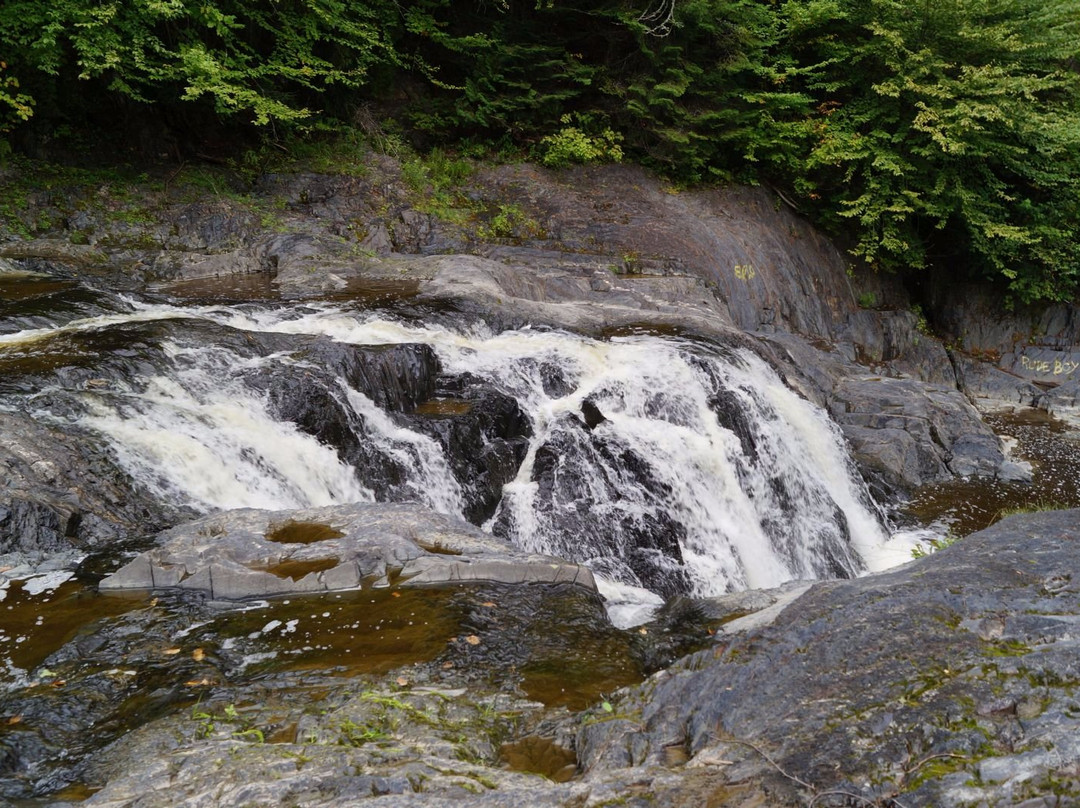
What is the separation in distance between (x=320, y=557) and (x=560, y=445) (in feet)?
13.8

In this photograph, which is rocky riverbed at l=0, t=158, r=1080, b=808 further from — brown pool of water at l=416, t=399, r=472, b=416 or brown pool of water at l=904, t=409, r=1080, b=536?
brown pool of water at l=904, t=409, r=1080, b=536

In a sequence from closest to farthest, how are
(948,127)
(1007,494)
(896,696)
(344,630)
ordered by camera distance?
1. (896,696)
2. (344,630)
3. (1007,494)
4. (948,127)

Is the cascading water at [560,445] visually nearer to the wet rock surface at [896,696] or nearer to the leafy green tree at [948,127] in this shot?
the wet rock surface at [896,696]

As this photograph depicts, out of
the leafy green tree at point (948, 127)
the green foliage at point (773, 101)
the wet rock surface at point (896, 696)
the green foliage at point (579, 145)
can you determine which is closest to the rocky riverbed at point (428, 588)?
the wet rock surface at point (896, 696)

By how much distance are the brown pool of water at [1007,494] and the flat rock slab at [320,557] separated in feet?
24.5

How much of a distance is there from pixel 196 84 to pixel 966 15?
1523 centimetres

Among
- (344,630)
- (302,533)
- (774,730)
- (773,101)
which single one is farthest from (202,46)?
(774,730)

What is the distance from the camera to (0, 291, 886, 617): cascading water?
7.02 metres

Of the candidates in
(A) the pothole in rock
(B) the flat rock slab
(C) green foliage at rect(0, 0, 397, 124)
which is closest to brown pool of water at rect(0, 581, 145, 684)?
(B) the flat rock slab

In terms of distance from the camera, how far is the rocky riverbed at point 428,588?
8.73ft

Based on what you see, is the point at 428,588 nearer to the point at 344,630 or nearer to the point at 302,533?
the point at 344,630

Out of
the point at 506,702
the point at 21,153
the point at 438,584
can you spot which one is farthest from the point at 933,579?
the point at 21,153

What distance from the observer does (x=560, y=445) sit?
29.1 feet

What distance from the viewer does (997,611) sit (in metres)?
3.05
